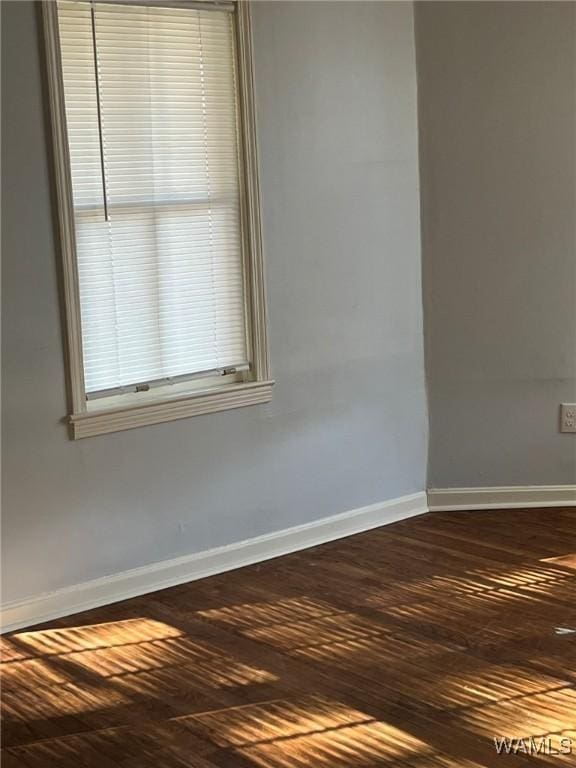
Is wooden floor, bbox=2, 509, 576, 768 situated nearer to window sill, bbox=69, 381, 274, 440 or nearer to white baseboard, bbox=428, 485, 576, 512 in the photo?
white baseboard, bbox=428, 485, 576, 512

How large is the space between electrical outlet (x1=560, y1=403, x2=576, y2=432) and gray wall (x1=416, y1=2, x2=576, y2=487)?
34mm

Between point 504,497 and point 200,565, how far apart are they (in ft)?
4.96

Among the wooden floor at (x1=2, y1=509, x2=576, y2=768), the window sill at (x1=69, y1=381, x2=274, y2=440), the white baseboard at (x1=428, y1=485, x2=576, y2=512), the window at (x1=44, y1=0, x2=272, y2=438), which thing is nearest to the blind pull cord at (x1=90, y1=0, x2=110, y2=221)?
the window at (x1=44, y1=0, x2=272, y2=438)

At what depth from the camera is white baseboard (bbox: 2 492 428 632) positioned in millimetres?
3830

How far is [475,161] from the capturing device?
473cm

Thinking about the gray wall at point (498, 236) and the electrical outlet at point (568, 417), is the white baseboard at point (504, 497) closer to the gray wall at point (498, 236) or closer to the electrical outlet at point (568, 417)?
the gray wall at point (498, 236)

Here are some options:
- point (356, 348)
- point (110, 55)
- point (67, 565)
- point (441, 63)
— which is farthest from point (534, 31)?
point (67, 565)

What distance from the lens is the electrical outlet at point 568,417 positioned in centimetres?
482

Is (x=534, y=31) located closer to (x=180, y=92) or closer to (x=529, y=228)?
(x=529, y=228)

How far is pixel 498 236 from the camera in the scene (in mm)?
4766

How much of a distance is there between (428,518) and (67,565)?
1.73 m

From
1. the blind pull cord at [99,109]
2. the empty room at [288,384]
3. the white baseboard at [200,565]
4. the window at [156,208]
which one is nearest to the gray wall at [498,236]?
the empty room at [288,384]

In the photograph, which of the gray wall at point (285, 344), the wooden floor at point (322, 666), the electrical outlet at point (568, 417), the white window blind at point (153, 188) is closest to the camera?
the wooden floor at point (322, 666)

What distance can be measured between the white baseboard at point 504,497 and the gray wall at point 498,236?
0.04 metres
